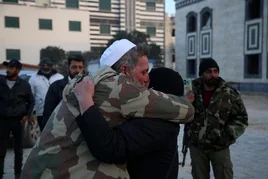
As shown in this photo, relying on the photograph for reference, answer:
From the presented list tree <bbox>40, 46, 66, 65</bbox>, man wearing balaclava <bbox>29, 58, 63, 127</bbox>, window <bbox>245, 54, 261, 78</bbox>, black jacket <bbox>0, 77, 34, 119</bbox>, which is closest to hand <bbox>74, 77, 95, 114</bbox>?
black jacket <bbox>0, 77, 34, 119</bbox>

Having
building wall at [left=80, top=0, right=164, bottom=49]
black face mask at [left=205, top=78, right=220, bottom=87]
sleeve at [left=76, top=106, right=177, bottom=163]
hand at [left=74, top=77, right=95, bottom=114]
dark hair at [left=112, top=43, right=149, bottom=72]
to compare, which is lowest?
sleeve at [left=76, top=106, right=177, bottom=163]

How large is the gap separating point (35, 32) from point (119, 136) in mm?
43305

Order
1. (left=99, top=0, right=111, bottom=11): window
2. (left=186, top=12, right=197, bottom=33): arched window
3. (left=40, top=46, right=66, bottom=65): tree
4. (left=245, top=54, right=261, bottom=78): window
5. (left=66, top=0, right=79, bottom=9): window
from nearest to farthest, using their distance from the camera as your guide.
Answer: (left=245, top=54, right=261, bottom=78): window, (left=186, top=12, right=197, bottom=33): arched window, (left=40, top=46, right=66, bottom=65): tree, (left=66, top=0, right=79, bottom=9): window, (left=99, top=0, right=111, bottom=11): window

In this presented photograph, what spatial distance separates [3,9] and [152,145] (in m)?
44.6

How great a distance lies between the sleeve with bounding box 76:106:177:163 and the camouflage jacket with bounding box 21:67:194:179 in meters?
0.04

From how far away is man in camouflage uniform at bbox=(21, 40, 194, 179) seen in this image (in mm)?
1338

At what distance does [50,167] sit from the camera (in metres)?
1.36

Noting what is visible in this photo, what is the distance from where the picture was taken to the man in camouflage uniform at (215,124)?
307 centimetres

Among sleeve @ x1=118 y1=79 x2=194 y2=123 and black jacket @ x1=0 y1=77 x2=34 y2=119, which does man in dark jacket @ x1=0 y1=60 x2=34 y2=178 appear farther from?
sleeve @ x1=118 y1=79 x2=194 y2=123

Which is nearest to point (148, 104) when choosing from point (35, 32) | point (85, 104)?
point (85, 104)

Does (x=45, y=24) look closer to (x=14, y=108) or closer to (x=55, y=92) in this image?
(x=14, y=108)

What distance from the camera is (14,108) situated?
4441 mm

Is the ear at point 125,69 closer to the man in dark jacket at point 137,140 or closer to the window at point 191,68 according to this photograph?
the man in dark jacket at point 137,140

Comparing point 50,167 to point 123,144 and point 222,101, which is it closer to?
point 123,144
